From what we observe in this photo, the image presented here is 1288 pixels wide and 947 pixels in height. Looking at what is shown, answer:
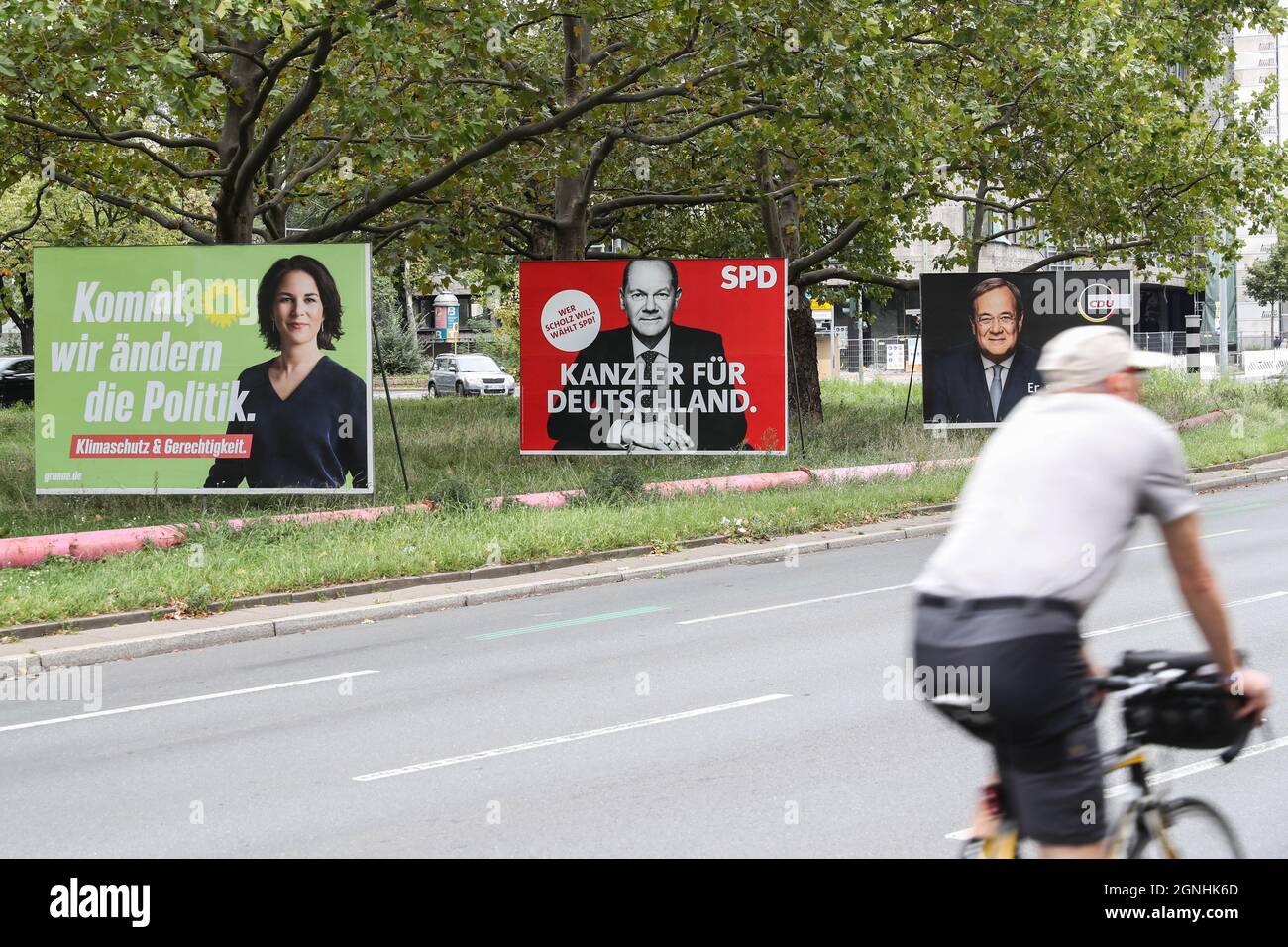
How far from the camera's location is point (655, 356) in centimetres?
2117

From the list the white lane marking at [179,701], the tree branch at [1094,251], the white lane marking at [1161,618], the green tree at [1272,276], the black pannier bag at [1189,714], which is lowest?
the white lane marking at [179,701]

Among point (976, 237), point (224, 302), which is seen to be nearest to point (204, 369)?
point (224, 302)

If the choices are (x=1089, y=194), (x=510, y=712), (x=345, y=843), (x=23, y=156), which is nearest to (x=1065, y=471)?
(x=345, y=843)

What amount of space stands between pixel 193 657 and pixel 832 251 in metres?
18.1

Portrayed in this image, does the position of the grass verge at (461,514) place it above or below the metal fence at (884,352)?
below

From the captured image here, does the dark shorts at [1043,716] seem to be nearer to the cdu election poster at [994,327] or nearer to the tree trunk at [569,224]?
the tree trunk at [569,224]

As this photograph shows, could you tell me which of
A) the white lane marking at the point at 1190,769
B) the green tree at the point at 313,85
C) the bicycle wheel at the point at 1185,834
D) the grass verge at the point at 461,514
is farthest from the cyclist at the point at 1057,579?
the green tree at the point at 313,85

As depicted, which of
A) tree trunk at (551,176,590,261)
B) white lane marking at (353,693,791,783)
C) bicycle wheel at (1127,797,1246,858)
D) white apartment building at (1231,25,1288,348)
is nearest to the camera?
bicycle wheel at (1127,797,1246,858)

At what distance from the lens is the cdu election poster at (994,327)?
2433 centimetres

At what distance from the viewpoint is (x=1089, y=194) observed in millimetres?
24531

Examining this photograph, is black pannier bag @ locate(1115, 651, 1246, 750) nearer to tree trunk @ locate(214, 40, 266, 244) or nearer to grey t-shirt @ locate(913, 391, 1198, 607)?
grey t-shirt @ locate(913, 391, 1198, 607)

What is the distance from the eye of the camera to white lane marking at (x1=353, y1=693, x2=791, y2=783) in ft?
23.4

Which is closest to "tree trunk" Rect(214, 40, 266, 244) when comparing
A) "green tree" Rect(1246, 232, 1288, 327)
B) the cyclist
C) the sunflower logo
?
the sunflower logo

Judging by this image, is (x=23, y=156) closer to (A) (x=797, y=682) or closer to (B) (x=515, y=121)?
(B) (x=515, y=121)
